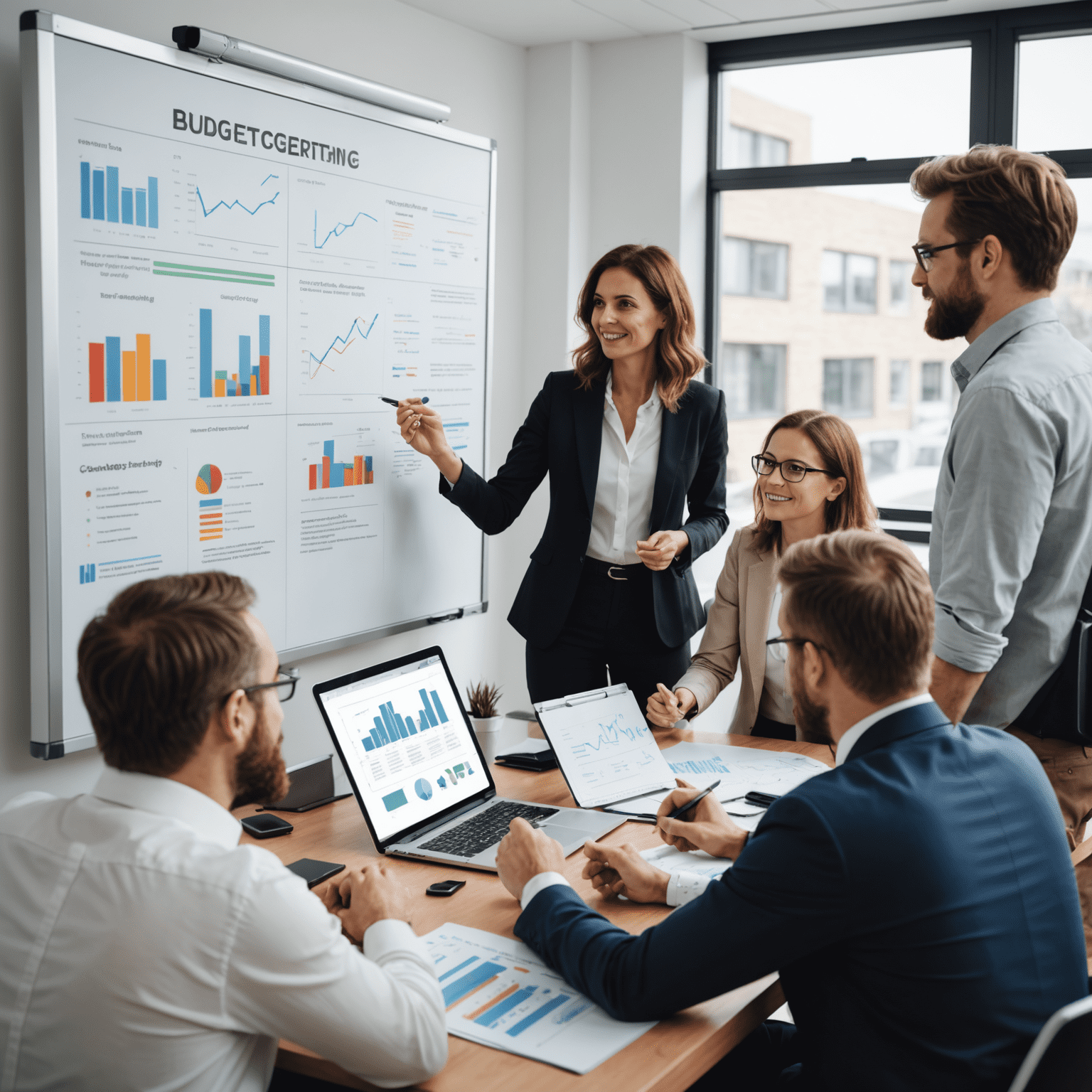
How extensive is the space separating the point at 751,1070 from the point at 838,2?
320 cm

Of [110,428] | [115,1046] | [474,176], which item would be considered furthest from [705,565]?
[115,1046]

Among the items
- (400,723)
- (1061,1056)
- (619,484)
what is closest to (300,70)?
Answer: (619,484)

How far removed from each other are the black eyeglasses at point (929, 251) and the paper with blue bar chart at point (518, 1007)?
1.35 metres

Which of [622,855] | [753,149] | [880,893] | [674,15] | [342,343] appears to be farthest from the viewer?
[753,149]

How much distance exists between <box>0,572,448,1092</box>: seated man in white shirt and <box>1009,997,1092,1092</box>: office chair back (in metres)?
0.62

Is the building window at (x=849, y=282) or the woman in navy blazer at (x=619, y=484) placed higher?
the building window at (x=849, y=282)

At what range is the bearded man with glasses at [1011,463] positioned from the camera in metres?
1.82

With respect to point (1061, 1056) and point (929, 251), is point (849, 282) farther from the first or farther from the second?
point (1061, 1056)

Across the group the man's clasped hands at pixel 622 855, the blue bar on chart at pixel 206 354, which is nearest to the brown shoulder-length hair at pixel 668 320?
the blue bar on chart at pixel 206 354

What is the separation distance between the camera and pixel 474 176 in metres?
3.70

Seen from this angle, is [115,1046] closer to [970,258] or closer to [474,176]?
[970,258]

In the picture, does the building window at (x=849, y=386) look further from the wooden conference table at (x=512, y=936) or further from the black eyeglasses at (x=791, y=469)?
the wooden conference table at (x=512, y=936)

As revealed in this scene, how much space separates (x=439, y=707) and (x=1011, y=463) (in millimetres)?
1059

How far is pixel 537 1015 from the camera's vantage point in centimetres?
136
